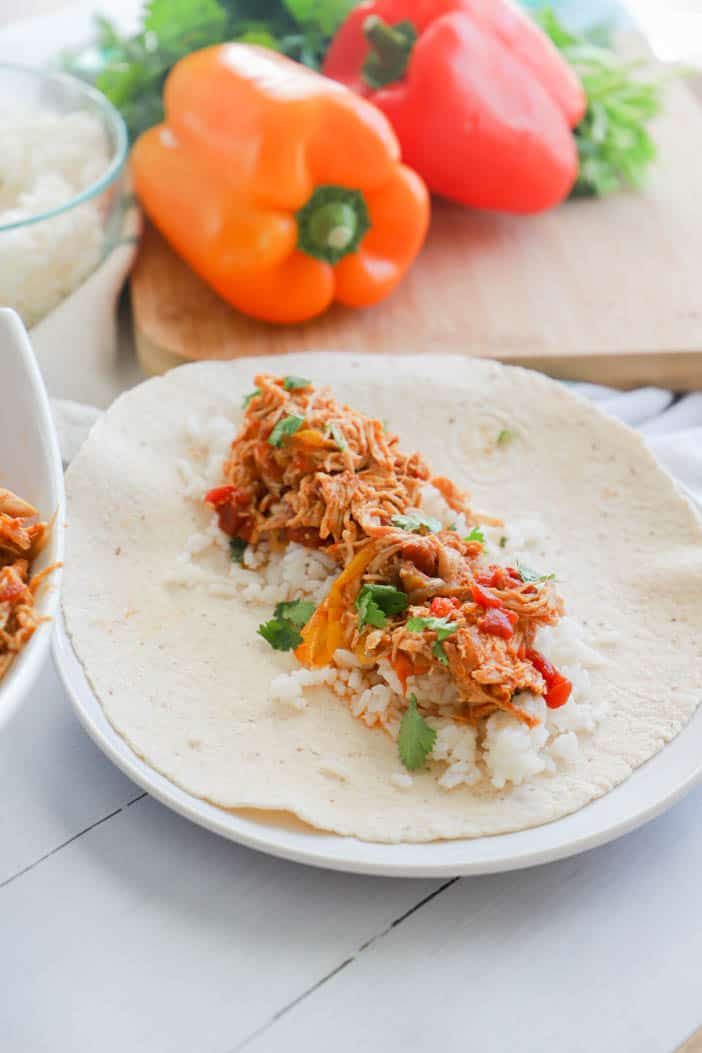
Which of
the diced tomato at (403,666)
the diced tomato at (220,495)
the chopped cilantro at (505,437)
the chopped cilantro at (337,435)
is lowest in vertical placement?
the diced tomato at (220,495)

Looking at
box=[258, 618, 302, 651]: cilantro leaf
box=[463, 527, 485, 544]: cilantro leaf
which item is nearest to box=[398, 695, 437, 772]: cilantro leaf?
box=[258, 618, 302, 651]: cilantro leaf

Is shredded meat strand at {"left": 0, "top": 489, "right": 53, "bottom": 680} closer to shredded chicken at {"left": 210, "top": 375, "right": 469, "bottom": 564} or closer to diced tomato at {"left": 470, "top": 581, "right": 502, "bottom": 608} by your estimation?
shredded chicken at {"left": 210, "top": 375, "right": 469, "bottom": 564}

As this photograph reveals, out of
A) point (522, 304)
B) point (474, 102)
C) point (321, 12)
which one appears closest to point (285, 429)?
point (522, 304)

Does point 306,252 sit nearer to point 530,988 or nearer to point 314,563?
point 314,563

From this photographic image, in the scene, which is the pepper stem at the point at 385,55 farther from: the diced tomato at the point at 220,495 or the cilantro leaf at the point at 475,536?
the cilantro leaf at the point at 475,536

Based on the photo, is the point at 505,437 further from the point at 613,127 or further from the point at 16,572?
the point at 613,127

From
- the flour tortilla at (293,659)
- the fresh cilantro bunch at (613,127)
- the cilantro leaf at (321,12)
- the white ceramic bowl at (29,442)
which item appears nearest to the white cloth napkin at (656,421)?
the flour tortilla at (293,659)
